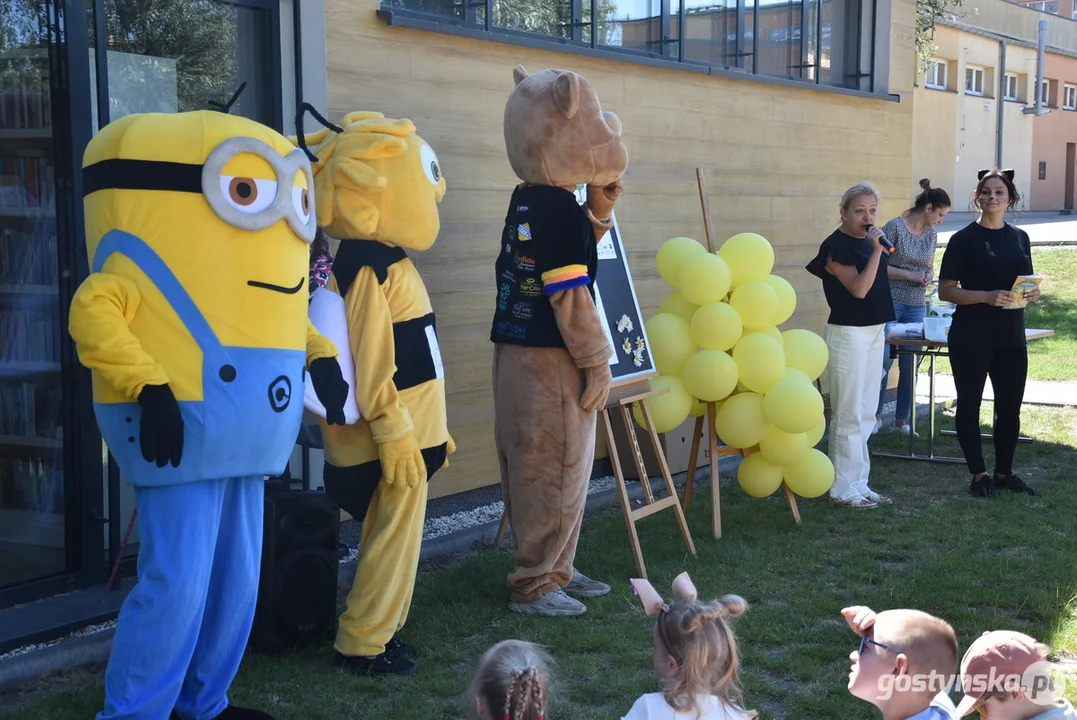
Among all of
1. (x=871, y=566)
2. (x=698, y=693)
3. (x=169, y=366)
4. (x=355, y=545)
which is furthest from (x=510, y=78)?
(x=698, y=693)

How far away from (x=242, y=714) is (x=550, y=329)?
1.95m

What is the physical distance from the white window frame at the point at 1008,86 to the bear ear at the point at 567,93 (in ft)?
118

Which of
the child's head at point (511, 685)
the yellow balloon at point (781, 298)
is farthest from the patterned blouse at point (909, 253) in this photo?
the child's head at point (511, 685)

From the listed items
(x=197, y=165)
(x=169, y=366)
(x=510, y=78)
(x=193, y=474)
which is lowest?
(x=193, y=474)

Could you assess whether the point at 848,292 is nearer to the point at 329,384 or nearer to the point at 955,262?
the point at 955,262

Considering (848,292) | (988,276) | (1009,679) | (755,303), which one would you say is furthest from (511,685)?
(988,276)

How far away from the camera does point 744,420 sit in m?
5.92

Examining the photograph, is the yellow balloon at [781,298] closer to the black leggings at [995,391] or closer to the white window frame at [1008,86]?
the black leggings at [995,391]

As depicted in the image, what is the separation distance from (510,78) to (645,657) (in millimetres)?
3563

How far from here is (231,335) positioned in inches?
128

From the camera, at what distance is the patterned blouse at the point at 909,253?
28.1 ft

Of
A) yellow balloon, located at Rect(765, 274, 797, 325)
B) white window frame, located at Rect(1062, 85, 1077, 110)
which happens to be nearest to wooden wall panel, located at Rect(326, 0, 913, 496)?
yellow balloon, located at Rect(765, 274, 797, 325)

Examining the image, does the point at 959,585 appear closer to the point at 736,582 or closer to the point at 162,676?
the point at 736,582

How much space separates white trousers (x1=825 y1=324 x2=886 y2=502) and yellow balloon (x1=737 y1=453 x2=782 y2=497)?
2.52 ft
